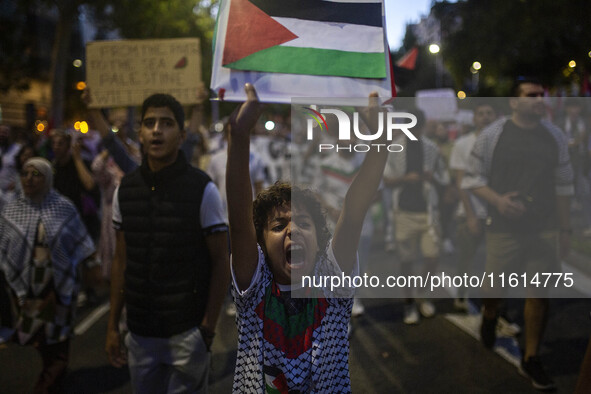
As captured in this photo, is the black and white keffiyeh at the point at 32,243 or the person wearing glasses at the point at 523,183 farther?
the black and white keffiyeh at the point at 32,243

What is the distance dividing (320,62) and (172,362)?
5.46 ft

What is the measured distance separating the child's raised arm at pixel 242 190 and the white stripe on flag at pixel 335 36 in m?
0.30

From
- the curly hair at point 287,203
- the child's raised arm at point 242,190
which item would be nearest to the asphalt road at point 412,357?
the curly hair at point 287,203

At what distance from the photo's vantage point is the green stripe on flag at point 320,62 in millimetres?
1887

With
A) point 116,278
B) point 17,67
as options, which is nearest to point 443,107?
point 116,278

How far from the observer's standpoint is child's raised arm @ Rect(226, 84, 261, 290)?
5.89 feet

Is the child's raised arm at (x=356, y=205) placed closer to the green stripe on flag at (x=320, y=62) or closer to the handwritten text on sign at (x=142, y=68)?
the green stripe on flag at (x=320, y=62)

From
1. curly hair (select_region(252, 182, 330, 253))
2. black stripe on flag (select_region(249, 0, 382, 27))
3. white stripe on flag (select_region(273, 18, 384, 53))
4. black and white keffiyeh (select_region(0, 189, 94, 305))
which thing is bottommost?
black and white keffiyeh (select_region(0, 189, 94, 305))

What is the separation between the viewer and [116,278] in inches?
119

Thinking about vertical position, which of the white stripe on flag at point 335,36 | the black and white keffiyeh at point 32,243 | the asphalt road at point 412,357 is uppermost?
the white stripe on flag at point 335,36

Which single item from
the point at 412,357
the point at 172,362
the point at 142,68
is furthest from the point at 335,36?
the point at 412,357

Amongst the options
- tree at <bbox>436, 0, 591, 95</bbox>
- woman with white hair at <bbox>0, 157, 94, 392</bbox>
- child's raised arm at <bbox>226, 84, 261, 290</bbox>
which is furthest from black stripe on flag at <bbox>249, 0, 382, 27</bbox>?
tree at <bbox>436, 0, 591, 95</bbox>

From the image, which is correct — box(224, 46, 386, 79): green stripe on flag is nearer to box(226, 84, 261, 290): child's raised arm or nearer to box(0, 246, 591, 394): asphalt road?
box(226, 84, 261, 290): child's raised arm

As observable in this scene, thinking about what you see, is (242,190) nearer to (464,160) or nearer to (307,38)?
(307,38)
